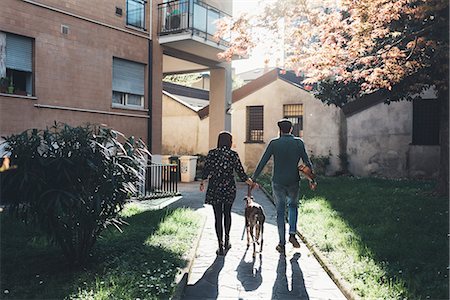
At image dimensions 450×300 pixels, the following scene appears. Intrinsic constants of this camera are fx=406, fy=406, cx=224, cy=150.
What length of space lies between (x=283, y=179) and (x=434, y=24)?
4.88 metres

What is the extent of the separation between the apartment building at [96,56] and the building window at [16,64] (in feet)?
0.08

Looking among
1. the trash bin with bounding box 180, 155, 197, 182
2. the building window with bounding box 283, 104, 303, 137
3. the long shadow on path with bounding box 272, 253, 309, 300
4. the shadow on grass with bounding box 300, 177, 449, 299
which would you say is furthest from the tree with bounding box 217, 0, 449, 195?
the building window with bounding box 283, 104, 303, 137

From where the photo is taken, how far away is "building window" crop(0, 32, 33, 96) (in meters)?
9.95

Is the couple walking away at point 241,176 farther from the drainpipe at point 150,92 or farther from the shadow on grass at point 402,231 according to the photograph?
the drainpipe at point 150,92

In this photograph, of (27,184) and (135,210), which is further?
(135,210)

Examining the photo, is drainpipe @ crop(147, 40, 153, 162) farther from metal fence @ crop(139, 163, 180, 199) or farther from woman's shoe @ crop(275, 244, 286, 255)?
woman's shoe @ crop(275, 244, 286, 255)

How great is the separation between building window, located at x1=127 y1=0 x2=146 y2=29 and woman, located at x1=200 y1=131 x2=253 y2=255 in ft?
29.6

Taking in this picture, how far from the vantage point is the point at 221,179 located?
6.12m

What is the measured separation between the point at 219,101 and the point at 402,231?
12123 millimetres

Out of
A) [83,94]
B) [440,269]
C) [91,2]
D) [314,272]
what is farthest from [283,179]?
[91,2]

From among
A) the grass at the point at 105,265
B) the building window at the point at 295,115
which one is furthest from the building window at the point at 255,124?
the grass at the point at 105,265

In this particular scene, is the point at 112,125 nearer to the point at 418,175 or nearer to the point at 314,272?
the point at 314,272

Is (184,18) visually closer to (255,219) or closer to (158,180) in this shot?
(158,180)

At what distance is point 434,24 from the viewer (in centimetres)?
816
